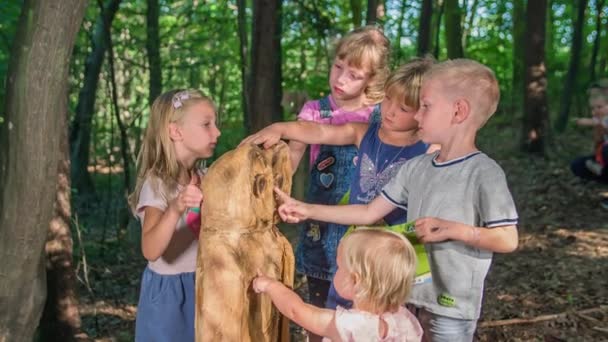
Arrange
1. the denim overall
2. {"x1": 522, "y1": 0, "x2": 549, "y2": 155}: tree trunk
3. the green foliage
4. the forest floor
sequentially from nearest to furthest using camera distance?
the denim overall, the forest floor, the green foliage, {"x1": 522, "y1": 0, "x2": 549, "y2": 155}: tree trunk

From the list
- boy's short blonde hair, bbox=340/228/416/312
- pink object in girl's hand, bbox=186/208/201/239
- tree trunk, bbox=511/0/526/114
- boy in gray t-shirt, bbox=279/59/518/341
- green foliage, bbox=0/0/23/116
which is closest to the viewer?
boy's short blonde hair, bbox=340/228/416/312

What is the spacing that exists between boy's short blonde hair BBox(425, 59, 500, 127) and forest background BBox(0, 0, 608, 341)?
3.32 feet

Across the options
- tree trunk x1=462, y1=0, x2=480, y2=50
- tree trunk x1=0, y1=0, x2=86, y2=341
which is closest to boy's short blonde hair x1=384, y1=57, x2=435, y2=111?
tree trunk x1=0, y1=0, x2=86, y2=341

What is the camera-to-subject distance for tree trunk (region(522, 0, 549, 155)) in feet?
33.3

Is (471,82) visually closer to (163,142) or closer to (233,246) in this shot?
(233,246)

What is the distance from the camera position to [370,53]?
2.71 m

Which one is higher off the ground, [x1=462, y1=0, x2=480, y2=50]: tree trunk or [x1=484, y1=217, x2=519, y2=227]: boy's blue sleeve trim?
[x1=462, y1=0, x2=480, y2=50]: tree trunk

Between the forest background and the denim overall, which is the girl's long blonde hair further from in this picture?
Result: the forest background

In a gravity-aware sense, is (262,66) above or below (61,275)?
above

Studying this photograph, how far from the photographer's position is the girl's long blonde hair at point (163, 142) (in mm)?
2580

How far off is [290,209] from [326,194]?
0.59 meters

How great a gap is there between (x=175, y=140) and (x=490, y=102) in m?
1.19

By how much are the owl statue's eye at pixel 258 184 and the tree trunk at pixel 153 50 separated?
7.52 metres

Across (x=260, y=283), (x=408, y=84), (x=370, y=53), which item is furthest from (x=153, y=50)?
(x=260, y=283)
